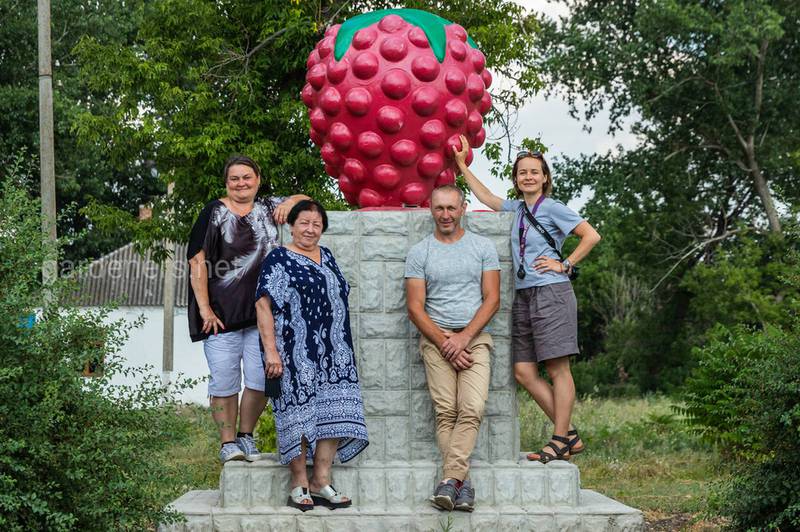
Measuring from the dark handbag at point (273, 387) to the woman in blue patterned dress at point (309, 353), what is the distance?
0.04m

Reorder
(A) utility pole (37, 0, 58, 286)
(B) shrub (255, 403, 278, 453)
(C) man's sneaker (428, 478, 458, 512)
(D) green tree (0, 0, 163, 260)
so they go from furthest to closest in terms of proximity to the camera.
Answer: (D) green tree (0, 0, 163, 260), (A) utility pole (37, 0, 58, 286), (B) shrub (255, 403, 278, 453), (C) man's sneaker (428, 478, 458, 512)

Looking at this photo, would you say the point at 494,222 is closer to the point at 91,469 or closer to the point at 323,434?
the point at 323,434

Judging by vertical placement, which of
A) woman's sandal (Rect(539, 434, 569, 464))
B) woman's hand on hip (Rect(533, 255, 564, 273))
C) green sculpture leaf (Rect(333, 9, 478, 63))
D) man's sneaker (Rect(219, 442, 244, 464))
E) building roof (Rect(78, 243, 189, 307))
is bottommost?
woman's sandal (Rect(539, 434, 569, 464))

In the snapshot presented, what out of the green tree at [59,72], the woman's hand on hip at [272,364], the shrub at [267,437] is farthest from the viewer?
the green tree at [59,72]

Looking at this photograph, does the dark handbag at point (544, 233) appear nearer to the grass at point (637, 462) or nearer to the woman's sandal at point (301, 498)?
the grass at point (637, 462)

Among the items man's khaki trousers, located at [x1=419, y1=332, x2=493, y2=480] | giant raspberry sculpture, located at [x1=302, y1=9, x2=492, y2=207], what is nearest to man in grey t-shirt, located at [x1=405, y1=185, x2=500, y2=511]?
man's khaki trousers, located at [x1=419, y1=332, x2=493, y2=480]

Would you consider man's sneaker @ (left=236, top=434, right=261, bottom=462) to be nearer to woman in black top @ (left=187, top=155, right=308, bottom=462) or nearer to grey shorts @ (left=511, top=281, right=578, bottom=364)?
woman in black top @ (left=187, top=155, right=308, bottom=462)

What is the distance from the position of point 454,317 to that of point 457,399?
458 millimetres

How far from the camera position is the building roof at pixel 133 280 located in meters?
22.6

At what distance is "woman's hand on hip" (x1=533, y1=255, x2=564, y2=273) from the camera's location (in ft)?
17.9

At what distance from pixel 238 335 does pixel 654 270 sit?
642 inches

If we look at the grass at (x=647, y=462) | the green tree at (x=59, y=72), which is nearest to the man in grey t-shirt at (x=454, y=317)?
the grass at (x=647, y=462)

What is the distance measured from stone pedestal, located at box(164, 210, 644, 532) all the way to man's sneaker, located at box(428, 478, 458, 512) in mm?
275

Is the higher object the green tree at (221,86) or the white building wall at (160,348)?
the green tree at (221,86)
